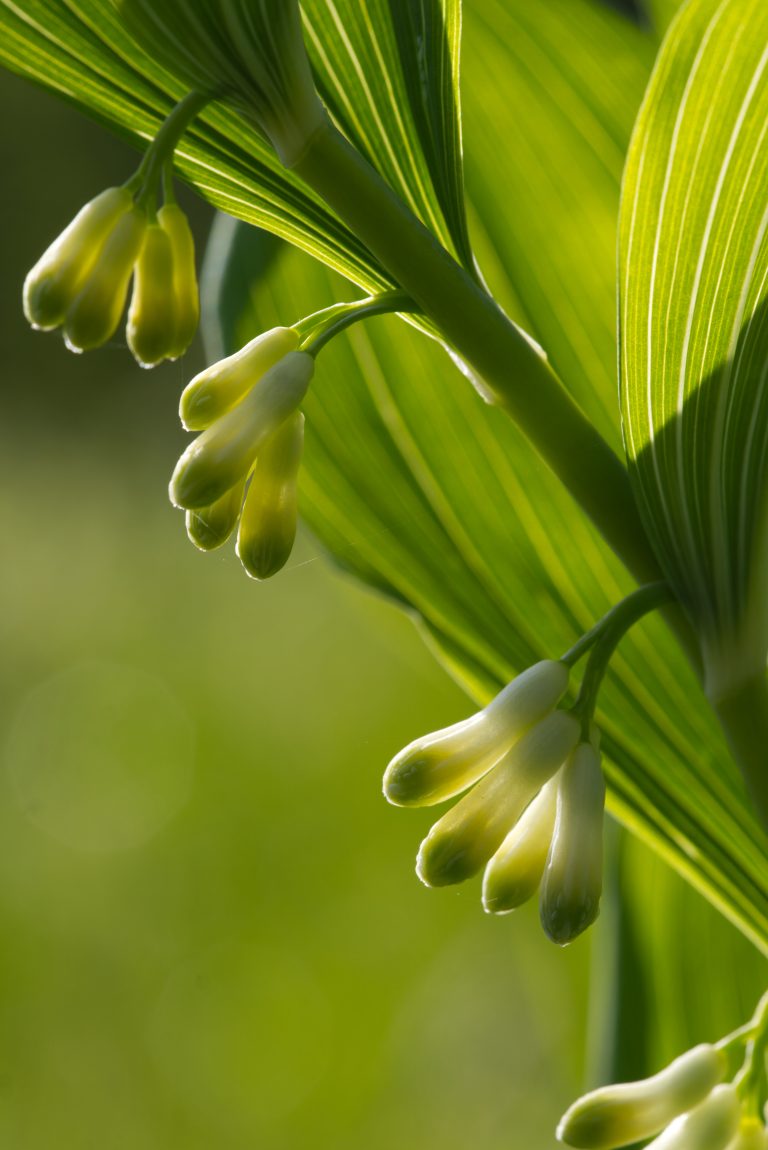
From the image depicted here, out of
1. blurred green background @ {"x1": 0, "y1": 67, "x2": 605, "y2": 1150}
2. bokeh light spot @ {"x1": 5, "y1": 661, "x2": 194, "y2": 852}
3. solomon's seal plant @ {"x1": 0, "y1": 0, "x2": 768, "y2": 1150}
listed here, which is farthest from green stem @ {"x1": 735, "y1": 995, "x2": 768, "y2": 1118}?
bokeh light spot @ {"x1": 5, "y1": 661, "x2": 194, "y2": 852}

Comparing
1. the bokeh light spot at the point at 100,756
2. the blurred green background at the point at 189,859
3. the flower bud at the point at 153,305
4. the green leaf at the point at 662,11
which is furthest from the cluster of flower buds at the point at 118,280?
the bokeh light spot at the point at 100,756

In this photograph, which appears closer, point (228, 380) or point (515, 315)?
point (228, 380)

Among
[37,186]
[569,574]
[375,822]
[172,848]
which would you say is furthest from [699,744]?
[37,186]

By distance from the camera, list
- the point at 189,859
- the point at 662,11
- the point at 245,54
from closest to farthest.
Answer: the point at 245,54
the point at 662,11
the point at 189,859

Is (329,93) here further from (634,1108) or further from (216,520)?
(634,1108)

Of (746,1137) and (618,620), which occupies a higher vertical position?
(618,620)

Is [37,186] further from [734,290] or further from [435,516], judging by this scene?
[734,290]

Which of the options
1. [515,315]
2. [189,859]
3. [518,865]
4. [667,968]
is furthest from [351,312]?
[189,859]

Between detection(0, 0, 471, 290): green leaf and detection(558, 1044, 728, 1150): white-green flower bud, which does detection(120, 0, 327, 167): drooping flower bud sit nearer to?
detection(0, 0, 471, 290): green leaf
